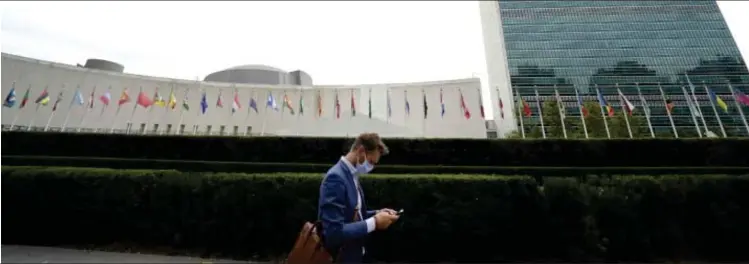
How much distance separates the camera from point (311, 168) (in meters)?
8.60

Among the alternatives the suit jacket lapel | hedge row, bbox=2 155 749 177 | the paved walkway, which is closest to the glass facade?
hedge row, bbox=2 155 749 177

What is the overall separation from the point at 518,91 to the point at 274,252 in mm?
63509

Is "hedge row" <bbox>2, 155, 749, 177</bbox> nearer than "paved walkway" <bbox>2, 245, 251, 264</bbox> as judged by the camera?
No

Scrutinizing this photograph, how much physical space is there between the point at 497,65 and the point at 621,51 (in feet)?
63.5

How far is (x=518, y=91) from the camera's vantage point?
209 ft

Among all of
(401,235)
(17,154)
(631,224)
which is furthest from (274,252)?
(17,154)

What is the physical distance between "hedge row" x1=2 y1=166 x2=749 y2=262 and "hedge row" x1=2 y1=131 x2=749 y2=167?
2757mm

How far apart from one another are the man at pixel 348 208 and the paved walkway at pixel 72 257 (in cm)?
420

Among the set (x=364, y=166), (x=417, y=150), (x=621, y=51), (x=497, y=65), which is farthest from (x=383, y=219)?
(x=621, y=51)

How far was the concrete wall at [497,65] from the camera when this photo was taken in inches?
2317

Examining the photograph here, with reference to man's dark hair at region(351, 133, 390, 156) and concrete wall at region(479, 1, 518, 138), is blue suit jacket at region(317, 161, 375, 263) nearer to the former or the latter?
man's dark hair at region(351, 133, 390, 156)

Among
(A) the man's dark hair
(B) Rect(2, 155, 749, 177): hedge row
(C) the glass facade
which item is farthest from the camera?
(C) the glass facade

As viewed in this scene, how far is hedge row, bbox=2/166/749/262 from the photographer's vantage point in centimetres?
605

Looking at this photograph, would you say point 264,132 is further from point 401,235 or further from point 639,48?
point 639,48
